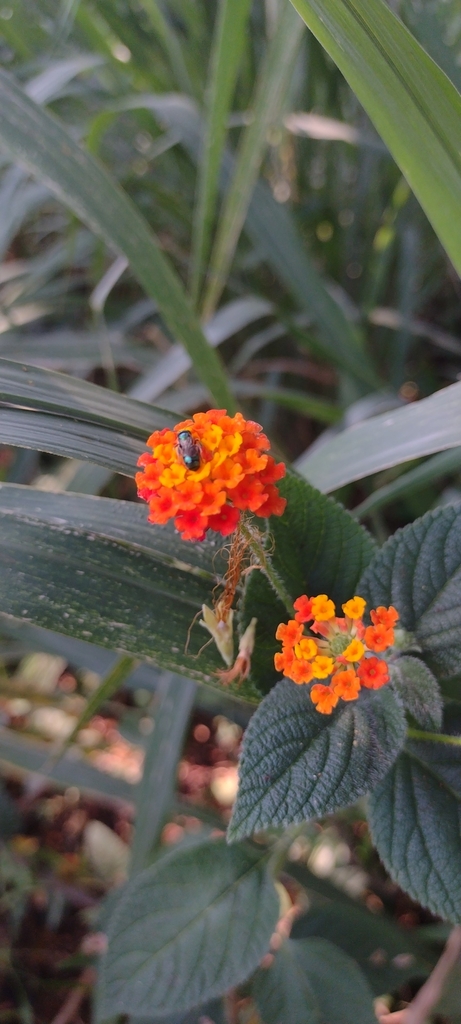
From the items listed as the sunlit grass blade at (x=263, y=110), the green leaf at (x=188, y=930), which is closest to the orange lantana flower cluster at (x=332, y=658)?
the green leaf at (x=188, y=930)

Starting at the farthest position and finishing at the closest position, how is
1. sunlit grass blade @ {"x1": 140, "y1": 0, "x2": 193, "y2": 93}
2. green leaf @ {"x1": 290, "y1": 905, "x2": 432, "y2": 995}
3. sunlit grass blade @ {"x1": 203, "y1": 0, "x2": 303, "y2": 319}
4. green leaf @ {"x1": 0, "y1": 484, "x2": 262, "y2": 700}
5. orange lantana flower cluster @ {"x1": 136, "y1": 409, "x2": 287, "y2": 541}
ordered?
sunlit grass blade @ {"x1": 140, "y1": 0, "x2": 193, "y2": 93} < sunlit grass blade @ {"x1": 203, "y1": 0, "x2": 303, "y2": 319} < green leaf @ {"x1": 290, "y1": 905, "x2": 432, "y2": 995} < green leaf @ {"x1": 0, "y1": 484, "x2": 262, "y2": 700} < orange lantana flower cluster @ {"x1": 136, "y1": 409, "x2": 287, "y2": 541}

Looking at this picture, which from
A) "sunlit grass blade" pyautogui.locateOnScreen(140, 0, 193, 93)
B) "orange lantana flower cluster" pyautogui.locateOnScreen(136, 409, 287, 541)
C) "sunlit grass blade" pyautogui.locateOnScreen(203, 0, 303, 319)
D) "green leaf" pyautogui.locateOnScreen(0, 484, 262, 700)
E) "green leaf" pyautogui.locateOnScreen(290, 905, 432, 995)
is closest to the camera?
"orange lantana flower cluster" pyautogui.locateOnScreen(136, 409, 287, 541)

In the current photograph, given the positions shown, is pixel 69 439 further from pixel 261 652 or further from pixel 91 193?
pixel 91 193

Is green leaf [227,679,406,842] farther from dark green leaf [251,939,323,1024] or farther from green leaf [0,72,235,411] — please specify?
green leaf [0,72,235,411]

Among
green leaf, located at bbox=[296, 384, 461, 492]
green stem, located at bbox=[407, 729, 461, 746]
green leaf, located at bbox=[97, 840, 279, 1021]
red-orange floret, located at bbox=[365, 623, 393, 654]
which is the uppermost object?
green leaf, located at bbox=[296, 384, 461, 492]

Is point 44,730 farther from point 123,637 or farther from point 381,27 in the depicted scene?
point 381,27

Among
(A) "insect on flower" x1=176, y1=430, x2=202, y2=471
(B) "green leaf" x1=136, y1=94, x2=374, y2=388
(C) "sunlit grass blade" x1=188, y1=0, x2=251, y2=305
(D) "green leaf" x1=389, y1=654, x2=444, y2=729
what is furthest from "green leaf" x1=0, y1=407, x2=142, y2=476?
(B) "green leaf" x1=136, y1=94, x2=374, y2=388

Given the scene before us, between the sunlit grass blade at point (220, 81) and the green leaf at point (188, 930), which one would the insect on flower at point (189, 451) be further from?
the sunlit grass blade at point (220, 81)

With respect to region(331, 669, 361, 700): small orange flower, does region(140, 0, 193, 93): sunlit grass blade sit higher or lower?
higher
